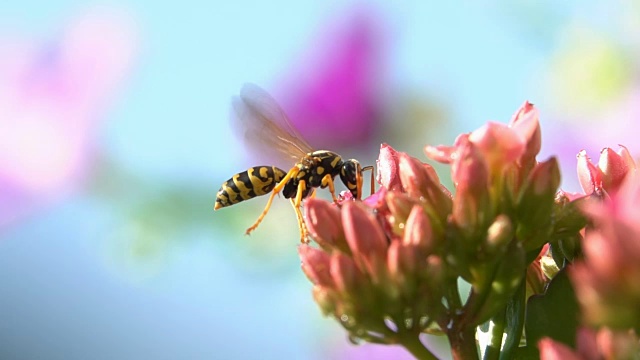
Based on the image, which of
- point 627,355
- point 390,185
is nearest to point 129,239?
point 390,185

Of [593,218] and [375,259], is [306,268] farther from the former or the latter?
[593,218]

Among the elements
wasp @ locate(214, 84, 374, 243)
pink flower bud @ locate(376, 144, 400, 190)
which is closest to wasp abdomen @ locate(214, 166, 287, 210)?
wasp @ locate(214, 84, 374, 243)

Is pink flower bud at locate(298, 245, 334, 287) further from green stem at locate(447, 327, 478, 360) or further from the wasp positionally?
the wasp

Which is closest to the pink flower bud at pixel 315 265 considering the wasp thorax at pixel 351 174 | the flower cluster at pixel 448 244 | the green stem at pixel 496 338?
the flower cluster at pixel 448 244

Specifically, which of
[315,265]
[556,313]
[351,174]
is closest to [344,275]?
[315,265]

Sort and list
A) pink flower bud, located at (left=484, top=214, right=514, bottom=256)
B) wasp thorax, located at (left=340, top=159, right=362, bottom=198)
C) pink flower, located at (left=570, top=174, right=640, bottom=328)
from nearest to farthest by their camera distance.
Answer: pink flower, located at (left=570, top=174, right=640, bottom=328)
pink flower bud, located at (left=484, top=214, right=514, bottom=256)
wasp thorax, located at (left=340, top=159, right=362, bottom=198)

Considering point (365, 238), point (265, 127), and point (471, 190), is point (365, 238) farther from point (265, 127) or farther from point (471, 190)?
point (265, 127)

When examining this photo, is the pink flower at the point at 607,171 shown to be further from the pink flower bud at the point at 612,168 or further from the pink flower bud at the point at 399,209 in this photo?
the pink flower bud at the point at 399,209

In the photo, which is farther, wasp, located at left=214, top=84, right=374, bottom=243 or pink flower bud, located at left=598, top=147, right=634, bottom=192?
wasp, located at left=214, top=84, right=374, bottom=243
